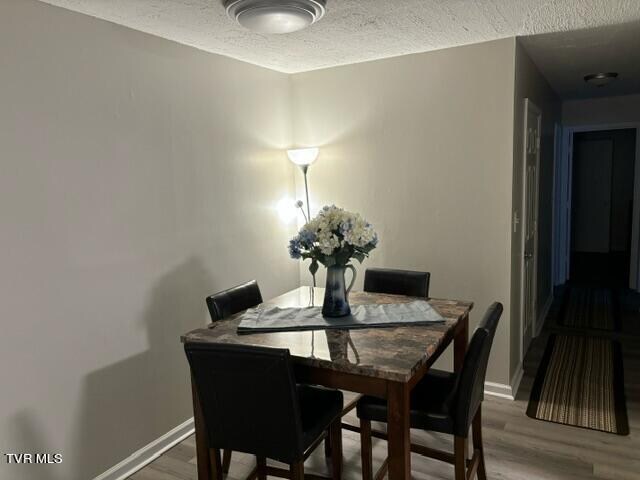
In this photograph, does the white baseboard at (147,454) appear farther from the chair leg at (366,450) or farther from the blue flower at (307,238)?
the blue flower at (307,238)

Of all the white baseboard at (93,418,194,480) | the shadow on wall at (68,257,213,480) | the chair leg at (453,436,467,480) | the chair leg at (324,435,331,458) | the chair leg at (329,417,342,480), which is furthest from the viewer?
the chair leg at (324,435,331,458)

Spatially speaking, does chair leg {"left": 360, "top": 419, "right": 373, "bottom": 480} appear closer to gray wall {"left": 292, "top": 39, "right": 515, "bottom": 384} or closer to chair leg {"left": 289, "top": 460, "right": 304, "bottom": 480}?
chair leg {"left": 289, "top": 460, "right": 304, "bottom": 480}

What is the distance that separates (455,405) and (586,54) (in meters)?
2.92

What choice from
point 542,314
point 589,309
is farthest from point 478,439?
point 589,309

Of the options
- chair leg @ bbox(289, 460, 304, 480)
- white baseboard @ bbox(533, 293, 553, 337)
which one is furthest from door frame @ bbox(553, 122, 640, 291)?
chair leg @ bbox(289, 460, 304, 480)

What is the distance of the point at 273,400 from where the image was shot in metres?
1.74

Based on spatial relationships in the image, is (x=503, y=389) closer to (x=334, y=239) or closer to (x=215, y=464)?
(x=334, y=239)

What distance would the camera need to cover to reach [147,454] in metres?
2.72

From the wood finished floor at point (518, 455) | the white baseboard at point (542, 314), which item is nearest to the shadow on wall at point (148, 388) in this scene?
→ the wood finished floor at point (518, 455)

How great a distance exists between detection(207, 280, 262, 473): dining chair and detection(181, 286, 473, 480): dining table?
0.13 metres

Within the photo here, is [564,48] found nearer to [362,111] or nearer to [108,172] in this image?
[362,111]

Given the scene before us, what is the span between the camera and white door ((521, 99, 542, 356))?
11.6 feet

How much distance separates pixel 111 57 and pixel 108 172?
58 centimetres

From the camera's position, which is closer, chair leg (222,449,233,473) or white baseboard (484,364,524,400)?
chair leg (222,449,233,473)
